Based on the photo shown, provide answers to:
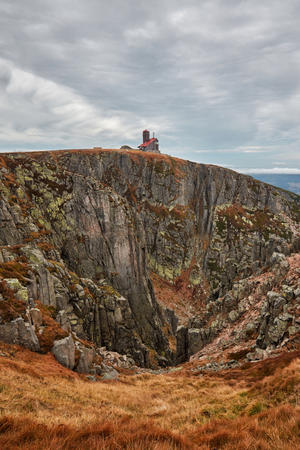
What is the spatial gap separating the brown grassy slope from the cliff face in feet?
33.5

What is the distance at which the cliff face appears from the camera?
131 feet

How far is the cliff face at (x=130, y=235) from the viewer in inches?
1576

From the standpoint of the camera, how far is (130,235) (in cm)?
6644

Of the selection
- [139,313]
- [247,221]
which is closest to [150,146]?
[247,221]

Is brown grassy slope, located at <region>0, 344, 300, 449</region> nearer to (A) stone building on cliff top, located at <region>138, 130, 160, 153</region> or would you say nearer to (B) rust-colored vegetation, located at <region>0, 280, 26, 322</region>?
(B) rust-colored vegetation, located at <region>0, 280, 26, 322</region>

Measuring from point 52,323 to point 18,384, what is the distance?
36.8 ft

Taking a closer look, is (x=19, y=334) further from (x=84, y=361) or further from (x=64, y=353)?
(x=84, y=361)

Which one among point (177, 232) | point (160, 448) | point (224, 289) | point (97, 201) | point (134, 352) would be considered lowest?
point (134, 352)

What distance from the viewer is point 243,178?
121m

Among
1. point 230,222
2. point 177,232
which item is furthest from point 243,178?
point 177,232

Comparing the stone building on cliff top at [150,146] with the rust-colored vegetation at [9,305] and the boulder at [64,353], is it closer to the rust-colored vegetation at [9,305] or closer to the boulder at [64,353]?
the rust-colored vegetation at [9,305]

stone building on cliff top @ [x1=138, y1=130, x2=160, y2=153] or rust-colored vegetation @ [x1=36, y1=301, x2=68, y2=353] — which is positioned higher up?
stone building on cliff top @ [x1=138, y1=130, x2=160, y2=153]

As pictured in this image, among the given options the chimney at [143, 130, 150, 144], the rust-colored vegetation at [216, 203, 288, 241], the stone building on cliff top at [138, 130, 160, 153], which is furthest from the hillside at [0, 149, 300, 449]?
the chimney at [143, 130, 150, 144]

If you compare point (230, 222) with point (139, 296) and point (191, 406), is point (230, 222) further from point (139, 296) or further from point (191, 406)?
point (191, 406)
